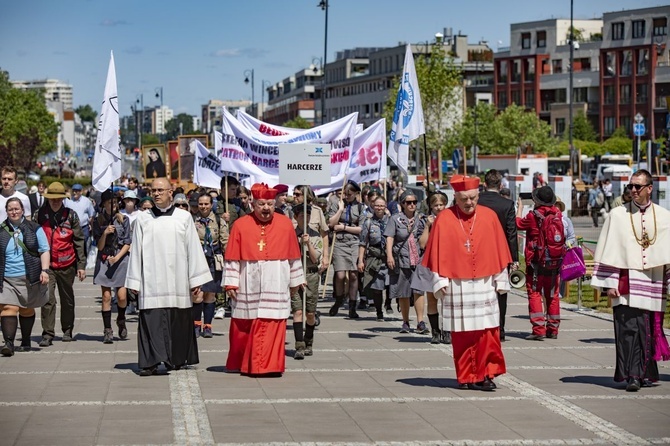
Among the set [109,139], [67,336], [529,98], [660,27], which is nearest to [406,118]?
[109,139]

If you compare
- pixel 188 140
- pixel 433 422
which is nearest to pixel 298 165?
pixel 433 422

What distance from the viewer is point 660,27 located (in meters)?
106

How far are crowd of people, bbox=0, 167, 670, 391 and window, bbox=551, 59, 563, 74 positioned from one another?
105 meters

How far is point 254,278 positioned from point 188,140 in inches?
798

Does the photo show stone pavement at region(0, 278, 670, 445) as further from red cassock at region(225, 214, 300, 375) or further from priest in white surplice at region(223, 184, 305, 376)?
priest in white surplice at region(223, 184, 305, 376)

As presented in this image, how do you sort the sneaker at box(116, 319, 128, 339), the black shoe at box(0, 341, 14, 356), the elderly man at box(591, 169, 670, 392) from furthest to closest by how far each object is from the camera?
the sneaker at box(116, 319, 128, 339), the black shoe at box(0, 341, 14, 356), the elderly man at box(591, 169, 670, 392)

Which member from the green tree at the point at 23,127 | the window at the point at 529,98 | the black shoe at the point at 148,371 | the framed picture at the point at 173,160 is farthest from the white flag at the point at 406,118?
the window at the point at 529,98

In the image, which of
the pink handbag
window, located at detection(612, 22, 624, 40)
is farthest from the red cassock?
window, located at detection(612, 22, 624, 40)

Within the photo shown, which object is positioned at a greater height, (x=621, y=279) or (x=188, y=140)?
(x=188, y=140)

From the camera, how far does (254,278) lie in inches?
488

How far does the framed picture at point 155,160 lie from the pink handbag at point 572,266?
22.0 metres

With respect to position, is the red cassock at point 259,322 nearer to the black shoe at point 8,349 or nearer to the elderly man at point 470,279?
the elderly man at point 470,279

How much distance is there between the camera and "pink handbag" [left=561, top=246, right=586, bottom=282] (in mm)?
15281

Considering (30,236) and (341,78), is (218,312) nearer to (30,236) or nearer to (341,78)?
(30,236)
